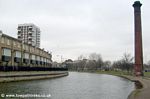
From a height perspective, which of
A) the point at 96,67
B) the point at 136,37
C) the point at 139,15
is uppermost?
the point at 139,15

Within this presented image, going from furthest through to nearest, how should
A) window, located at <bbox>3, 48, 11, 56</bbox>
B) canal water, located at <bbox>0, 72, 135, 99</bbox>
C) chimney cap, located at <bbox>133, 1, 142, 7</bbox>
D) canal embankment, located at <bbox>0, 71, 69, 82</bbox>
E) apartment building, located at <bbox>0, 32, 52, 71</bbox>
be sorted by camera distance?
1. chimney cap, located at <bbox>133, 1, 142, 7</bbox>
2. window, located at <bbox>3, 48, 11, 56</bbox>
3. apartment building, located at <bbox>0, 32, 52, 71</bbox>
4. canal embankment, located at <bbox>0, 71, 69, 82</bbox>
5. canal water, located at <bbox>0, 72, 135, 99</bbox>

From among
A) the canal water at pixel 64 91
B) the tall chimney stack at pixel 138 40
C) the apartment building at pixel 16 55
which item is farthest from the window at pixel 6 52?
the tall chimney stack at pixel 138 40

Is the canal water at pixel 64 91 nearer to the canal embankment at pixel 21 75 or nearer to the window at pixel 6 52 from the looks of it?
the canal embankment at pixel 21 75

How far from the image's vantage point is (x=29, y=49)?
71.4 metres

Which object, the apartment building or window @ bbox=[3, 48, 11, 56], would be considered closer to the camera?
the apartment building

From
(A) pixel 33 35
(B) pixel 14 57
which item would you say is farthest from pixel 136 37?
(A) pixel 33 35

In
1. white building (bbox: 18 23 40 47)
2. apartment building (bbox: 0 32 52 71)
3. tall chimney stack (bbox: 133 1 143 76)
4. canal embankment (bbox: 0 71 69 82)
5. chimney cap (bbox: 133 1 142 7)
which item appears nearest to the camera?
canal embankment (bbox: 0 71 69 82)

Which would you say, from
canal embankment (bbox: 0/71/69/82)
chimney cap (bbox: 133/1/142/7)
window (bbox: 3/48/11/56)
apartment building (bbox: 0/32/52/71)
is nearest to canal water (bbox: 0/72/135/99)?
canal embankment (bbox: 0/71/69/82)

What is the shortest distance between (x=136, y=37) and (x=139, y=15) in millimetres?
7042

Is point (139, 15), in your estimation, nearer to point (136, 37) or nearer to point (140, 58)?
point (136, 37)

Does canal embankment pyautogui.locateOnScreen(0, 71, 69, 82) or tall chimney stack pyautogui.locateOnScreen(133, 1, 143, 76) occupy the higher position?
tall chimney stack pyautogui.locateOnScreen(133, 1, 143, 76)

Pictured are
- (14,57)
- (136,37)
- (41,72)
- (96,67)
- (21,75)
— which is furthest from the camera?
(96,67)

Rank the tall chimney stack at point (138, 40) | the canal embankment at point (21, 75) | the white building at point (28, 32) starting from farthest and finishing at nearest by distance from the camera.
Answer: the white building at point (28, 32) < the tall chimney stack at point (138, 40) < the canal embankment at point (21, 75)

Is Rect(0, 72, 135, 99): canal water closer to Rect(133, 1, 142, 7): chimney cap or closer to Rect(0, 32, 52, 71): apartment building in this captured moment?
Rect(0, 32, 52, 71): apartment building
